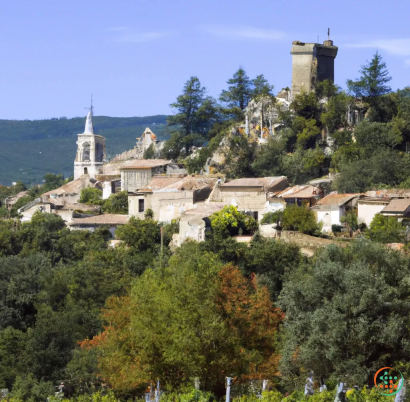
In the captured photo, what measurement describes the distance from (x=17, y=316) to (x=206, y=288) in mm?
11962

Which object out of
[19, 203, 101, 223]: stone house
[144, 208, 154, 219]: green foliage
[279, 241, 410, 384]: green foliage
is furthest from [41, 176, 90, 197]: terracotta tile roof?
[279, 241, 410, 384]: green foliage

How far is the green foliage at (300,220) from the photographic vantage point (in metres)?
40.8

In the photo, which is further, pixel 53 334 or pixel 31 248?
pixel 31 248

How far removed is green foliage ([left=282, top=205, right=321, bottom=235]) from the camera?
1608 inches

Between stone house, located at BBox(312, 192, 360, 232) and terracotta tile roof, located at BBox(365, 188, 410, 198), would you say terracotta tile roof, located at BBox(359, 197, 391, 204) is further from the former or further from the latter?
terracotta tile roof, located at BBox(365, 188, 410, 198)

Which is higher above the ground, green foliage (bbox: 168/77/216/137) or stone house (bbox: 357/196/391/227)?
green foliage (bbox: 168/77/216/137)

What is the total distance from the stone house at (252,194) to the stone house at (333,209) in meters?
2.32

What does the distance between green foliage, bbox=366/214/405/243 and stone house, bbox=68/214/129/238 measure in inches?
531

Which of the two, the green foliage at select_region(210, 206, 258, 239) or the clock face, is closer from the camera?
the clock face

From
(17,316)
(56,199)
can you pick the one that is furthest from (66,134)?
(17,316)

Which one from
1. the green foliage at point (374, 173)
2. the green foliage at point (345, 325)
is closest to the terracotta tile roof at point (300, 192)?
the green foliage at point (374, 173)

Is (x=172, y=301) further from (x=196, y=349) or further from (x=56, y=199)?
(x=56, y=199)

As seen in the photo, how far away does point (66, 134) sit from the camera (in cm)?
18962

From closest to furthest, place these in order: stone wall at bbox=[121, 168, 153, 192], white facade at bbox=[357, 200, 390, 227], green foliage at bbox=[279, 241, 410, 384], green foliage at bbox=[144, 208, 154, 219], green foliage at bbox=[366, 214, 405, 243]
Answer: green foliage at bbox=[279, 241, 410, 384]
green foliage at bbox=[366, 214, 405, 243]
white facade at bbox=[357, 200, 390, 227]
green foliage at bbox=[144, 208, 154, 219]
stone wall at bbox=[121, 168, 153, 192]
